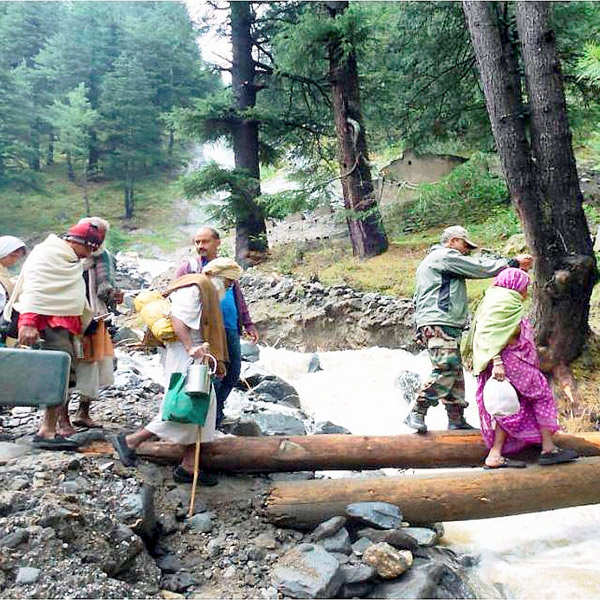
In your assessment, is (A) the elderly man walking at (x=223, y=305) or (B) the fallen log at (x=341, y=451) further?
(A) the elderly man walking at (x=223, y=305)

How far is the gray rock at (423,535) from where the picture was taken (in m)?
4.03

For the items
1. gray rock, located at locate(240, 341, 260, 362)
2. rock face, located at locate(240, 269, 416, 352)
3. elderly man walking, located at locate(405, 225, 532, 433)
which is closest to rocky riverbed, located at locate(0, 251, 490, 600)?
elderly man walking, located at locate(405, 225, 532, 433)

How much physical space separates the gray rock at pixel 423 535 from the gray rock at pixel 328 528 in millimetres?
474

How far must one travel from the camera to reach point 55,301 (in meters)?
4.34

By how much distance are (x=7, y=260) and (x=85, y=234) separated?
3.32 ft

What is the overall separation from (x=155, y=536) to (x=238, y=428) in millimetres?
1716

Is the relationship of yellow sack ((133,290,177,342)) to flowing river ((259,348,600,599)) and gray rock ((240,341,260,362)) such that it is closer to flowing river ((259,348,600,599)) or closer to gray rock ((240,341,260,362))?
flowing river ((259,348,600,599))

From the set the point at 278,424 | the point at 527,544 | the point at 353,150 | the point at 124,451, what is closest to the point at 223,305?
the point at 124,451

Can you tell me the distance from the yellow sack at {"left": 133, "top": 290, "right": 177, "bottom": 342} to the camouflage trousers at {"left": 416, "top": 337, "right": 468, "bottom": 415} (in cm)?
236

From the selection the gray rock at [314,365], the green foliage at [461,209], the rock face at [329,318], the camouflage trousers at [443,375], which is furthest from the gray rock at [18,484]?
the green foliage at [461,209]

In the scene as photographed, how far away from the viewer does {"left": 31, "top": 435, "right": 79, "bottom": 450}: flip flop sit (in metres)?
4.18

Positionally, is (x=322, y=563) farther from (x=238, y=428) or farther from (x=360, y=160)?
(x=360, y=160)

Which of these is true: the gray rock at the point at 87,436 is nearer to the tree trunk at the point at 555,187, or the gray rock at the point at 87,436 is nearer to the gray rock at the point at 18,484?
the gray rock at the point at 18,484

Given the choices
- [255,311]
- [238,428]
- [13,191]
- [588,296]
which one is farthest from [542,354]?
[13,191]
